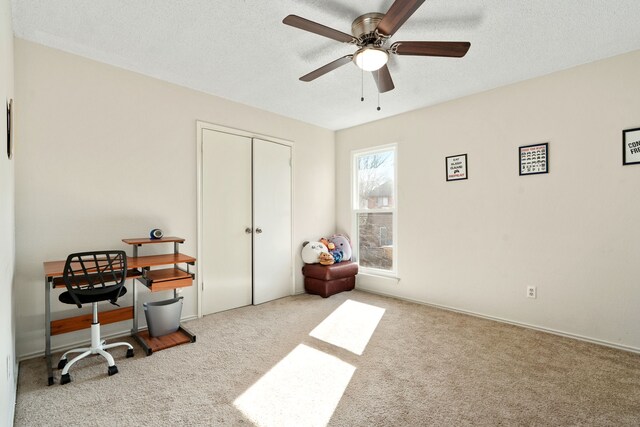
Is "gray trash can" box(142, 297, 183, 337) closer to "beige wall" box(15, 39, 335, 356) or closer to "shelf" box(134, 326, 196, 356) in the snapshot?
"shelf" box(134, 326, 196, 356)

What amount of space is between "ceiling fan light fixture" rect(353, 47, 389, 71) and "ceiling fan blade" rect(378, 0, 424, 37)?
0.51ft

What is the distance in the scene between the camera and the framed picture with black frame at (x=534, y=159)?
9.99ft

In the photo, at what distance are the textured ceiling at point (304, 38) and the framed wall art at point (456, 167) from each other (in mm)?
744

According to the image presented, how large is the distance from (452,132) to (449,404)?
290cm

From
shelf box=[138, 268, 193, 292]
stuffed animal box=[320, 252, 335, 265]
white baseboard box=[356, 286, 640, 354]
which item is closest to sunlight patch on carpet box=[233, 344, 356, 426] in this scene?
shelf box=[138, 268, 193, 292]

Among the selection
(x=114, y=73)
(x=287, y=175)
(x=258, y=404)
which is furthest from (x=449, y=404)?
(x=114, y=73)

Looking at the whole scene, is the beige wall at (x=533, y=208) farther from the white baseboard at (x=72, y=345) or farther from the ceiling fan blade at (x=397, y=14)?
the white baseboard at (x=72, y=345)

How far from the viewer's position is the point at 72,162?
2648 millimetres

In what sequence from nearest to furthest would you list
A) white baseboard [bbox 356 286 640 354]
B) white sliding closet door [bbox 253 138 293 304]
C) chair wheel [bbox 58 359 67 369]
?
chair wheel [bbox 58 359 67 369] < white baseboard [bbox 356 286 640 354] < white sliding closet door [bbox 253 138 293 304]

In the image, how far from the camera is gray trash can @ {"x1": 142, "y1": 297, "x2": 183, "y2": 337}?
2811 mm

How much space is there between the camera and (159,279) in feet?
8.64

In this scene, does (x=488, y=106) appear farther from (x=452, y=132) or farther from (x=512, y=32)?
(x=512, y=32)

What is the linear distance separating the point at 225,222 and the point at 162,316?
1.21 metres

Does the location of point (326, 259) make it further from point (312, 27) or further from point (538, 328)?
point (312, 27)
